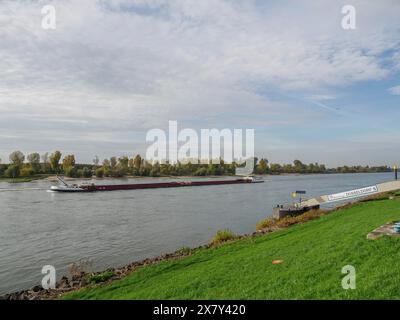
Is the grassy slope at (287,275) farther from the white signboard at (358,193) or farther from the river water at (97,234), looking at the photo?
the white signboard at (358,193)

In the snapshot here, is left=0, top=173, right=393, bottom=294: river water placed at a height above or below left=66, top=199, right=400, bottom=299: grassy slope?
below

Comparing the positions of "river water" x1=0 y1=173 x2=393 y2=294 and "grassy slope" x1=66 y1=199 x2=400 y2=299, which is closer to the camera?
"grassy slope" x1=66 y1=199 x2=400 y2=299

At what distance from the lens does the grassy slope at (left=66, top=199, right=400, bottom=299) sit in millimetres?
5543

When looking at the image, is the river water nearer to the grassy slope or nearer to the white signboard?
the grassy slope

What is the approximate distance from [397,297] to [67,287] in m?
9.44

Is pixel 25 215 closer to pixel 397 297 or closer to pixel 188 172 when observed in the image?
pixel 397 297

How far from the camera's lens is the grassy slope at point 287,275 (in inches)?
218

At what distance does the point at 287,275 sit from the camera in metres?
6.76

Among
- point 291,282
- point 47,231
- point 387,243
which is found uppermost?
point 387,243

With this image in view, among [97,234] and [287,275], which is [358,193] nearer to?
[97,234]

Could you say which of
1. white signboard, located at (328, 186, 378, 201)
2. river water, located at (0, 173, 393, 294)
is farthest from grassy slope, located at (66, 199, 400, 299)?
white signboard, located at (328, 186, 378, 201)

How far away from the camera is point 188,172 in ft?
397

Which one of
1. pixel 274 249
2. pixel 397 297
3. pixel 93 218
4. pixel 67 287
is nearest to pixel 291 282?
pixel 397 297

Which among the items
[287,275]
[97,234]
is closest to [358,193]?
[97,234]
